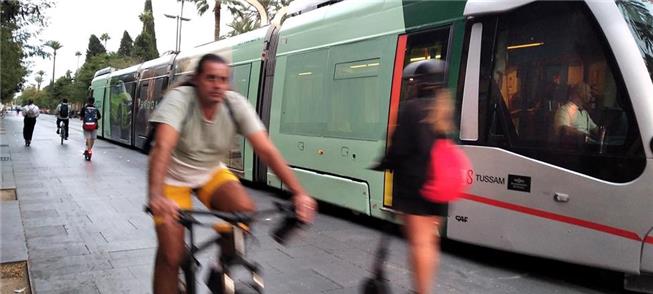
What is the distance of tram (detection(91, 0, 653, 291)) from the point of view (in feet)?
14.1

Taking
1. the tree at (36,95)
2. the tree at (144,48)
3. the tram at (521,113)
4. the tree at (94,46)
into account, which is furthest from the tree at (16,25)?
the tree at (36,95)

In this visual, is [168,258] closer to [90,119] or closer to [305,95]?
[305,95]

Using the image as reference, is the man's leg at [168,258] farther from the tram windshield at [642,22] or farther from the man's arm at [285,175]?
the tram windshield at [642,22]

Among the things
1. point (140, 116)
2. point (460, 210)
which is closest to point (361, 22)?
point (460, 210)

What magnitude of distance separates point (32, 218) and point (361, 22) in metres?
4.91

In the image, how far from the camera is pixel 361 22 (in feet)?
22.9

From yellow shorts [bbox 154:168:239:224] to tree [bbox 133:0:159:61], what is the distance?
65.3m

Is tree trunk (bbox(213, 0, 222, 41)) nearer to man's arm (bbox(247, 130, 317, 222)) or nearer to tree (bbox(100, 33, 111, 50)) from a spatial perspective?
man's arm (bbox(247, 130, 317, 222))

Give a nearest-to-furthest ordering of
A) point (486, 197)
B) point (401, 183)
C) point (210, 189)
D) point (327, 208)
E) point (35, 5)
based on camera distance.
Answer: point (210, 189) < point (401, 183) < point (486, 197) < point (327, 208) < point (35, 5)

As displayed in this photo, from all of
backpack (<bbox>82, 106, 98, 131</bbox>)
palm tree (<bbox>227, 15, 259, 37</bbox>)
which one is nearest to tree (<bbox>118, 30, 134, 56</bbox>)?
palm tree (<bbox>227, 15, 259, 37</bbox>)

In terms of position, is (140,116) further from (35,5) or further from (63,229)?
(63,229)

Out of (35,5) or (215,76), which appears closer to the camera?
(215,76)

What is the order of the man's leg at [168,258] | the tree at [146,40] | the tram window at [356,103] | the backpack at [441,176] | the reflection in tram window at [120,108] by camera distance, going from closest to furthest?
1. the man's leg at [168,258]
2. the backpack at [441,176]
3. the tram window at [356,103]
4. the reflection in tram window at [120,108]
5. the tree at [146,40]

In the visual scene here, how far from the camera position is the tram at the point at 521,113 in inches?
169
